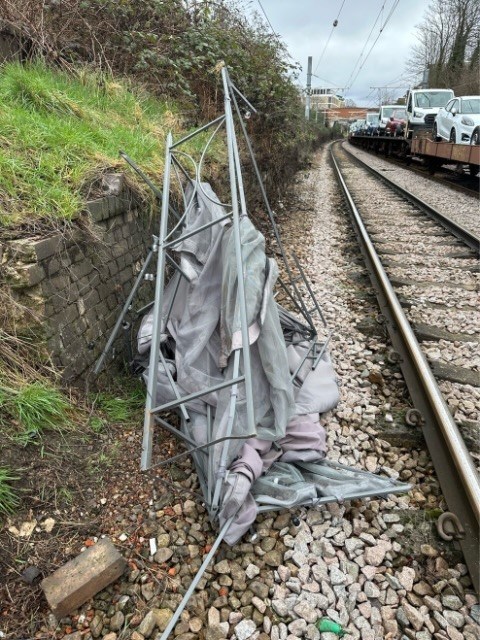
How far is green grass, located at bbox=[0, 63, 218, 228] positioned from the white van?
15087 millimetres

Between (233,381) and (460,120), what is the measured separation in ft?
44.3

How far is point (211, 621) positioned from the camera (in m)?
1.80

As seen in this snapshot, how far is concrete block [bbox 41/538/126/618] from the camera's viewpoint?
5.78ft

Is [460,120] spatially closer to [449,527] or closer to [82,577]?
[449,527]

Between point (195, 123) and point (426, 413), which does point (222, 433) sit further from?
point (195, 123)

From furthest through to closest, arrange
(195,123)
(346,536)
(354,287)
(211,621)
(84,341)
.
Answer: (195,123), (354,287), (84,341), (346,536), (211,621)

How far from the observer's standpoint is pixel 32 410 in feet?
7.66

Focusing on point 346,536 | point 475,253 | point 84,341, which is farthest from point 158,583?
point 475,253

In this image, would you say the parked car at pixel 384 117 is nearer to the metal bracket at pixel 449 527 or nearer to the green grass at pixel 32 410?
the metal bracket at pixel 449 527

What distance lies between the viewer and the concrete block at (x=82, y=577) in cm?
176

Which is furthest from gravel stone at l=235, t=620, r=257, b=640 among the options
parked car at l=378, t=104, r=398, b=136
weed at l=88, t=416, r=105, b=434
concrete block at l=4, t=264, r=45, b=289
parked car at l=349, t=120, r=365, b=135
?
parked car at l=349, t=120, r=365, b=135

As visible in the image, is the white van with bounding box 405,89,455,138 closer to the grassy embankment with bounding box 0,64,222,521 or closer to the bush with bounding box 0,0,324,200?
the bush with bounding box 0,0,324,200

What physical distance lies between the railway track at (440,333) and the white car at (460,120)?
544 centimetres

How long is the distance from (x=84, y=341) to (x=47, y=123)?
220 centimetres
